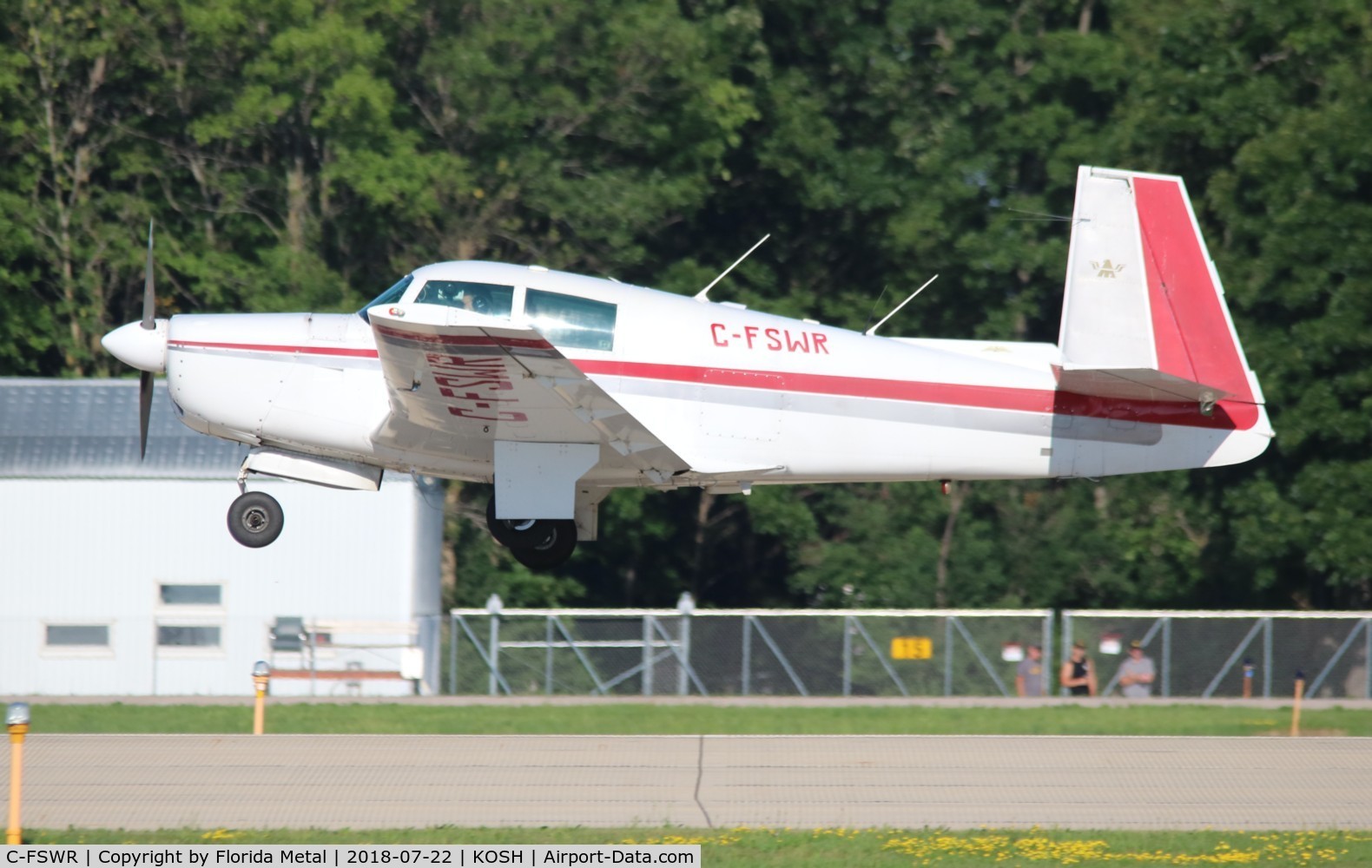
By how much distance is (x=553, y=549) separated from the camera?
14250 millimetres

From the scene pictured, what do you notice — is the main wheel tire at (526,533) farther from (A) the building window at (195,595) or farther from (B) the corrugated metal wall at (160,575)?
(A) the building window at (195,595)

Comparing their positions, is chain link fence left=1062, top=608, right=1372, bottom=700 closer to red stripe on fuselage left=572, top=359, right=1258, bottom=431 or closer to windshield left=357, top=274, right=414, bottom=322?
red stripe on fuselage left=572, top=359, right=1258, bottom=431

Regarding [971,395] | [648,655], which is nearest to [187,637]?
[648,655]

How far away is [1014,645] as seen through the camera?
926 inches

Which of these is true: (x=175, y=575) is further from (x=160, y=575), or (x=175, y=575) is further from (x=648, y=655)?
(x=648, y=655)

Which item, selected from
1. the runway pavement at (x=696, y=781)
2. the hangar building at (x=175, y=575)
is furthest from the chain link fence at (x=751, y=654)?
the runway pavement at (x=696, y=781)

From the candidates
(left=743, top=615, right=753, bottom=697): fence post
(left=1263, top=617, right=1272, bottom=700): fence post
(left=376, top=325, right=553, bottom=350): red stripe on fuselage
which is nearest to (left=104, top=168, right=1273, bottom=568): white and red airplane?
(left=376, top=325, right=553, bottom=350): red stripe on fuselage

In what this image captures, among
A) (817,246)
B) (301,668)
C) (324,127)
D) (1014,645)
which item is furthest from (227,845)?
(817,246)

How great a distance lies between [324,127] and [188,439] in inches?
362

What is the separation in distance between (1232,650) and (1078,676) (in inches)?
100

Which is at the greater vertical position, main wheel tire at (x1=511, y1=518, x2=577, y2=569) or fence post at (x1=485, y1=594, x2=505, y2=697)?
main wheel tire at (x1=511, y1=518, x2=577, y2=569)

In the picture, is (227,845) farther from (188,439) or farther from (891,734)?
(188,439)

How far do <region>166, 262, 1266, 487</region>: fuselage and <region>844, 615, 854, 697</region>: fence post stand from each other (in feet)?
30.5

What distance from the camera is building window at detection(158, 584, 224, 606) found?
22781 millimetres
